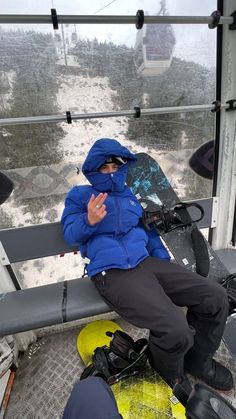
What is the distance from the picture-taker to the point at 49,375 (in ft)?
5.95

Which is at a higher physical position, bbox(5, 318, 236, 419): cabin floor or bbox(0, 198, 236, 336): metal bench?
bbox(0, 198, 236, 336): metal bench

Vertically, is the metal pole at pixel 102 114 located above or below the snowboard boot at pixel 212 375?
above

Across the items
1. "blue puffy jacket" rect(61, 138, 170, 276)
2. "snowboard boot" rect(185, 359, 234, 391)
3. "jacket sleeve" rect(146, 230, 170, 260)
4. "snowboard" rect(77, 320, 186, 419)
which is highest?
"blue puffy jacket" rect(61, 138, 170, 276)

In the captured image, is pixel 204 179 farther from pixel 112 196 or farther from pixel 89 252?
pixel 89 252

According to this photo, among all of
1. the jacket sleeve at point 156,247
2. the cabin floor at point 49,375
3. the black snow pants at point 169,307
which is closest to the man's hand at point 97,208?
the black snow pants at point 169,307

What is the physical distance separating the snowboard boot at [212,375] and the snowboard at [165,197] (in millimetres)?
567

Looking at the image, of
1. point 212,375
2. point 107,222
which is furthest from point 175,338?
point 107,222

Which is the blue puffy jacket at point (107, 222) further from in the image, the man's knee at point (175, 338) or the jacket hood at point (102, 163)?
the man's knee at point (175, 338)

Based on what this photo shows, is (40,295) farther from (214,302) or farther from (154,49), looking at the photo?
(154,49)

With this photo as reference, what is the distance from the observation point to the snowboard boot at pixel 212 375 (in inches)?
61.2

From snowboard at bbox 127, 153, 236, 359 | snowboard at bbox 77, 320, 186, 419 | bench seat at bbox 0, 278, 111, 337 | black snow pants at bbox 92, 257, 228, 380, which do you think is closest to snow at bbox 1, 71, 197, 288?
snowboard at bbox 127, 153, 236, 359

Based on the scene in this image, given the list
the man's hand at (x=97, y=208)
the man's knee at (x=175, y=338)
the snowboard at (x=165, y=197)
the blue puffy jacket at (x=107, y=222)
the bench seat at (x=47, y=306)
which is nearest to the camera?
the man's knee at (x=175, y=338)

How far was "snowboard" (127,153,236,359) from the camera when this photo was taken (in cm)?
187

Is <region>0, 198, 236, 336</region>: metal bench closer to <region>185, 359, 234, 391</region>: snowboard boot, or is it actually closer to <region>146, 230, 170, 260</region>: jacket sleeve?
<region>146, 230, 170, 260</region>: jacket sleeve
